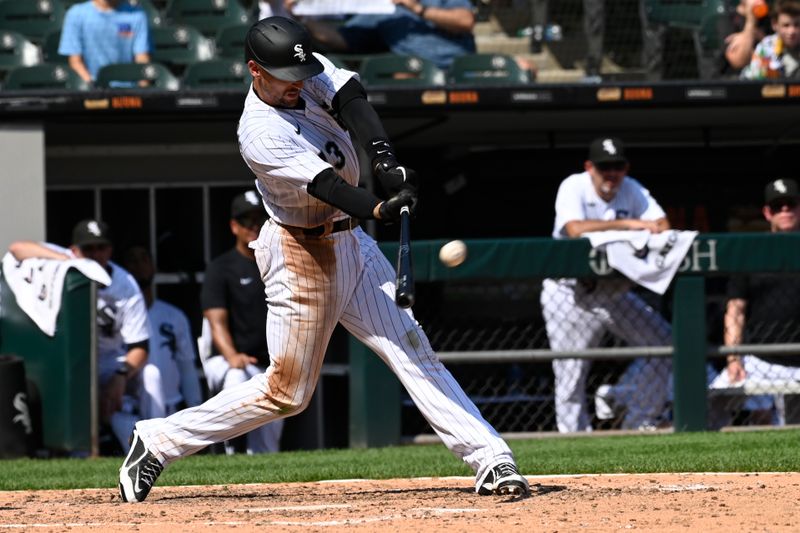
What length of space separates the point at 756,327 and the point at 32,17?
593 centimetres

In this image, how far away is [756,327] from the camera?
25.1 ft

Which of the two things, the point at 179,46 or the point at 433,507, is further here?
the point at 179,46

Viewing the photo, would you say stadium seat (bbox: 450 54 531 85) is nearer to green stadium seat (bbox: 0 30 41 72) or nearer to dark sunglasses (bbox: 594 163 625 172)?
dark sunglasses (bbox: 594 163 625 172)

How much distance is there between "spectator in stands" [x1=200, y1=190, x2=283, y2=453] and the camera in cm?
796

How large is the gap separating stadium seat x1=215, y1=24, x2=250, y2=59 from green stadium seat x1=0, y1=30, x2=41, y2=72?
1.27 metres

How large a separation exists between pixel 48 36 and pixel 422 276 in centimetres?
400

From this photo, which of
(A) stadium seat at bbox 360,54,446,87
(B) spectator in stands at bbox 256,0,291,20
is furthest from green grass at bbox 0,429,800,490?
(B) spectator in stands at bbox 256,0,291,20

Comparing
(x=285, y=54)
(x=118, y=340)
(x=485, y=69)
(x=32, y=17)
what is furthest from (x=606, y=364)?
(x=32, y=17)

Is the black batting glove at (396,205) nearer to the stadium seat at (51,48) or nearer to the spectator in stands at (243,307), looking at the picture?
the spectator in stands at (243,307)

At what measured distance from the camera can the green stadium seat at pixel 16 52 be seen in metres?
9.87

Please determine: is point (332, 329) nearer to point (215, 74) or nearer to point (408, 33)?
point (215, 74)

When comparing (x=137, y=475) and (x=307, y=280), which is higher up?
(x=307, y=280)

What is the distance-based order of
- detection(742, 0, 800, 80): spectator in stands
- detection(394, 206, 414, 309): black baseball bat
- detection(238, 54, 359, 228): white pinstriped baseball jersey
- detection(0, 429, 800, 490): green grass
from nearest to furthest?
detection(394, 206, 414, 309): black baseball bat
detection(238, 54, 359, 228): white pinstriped baseball jersey
detection(0, 429, 800, 490): green grass
detection(742, 0, 800, 80): spectator in stands

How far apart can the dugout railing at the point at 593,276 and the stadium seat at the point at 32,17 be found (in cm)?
436
